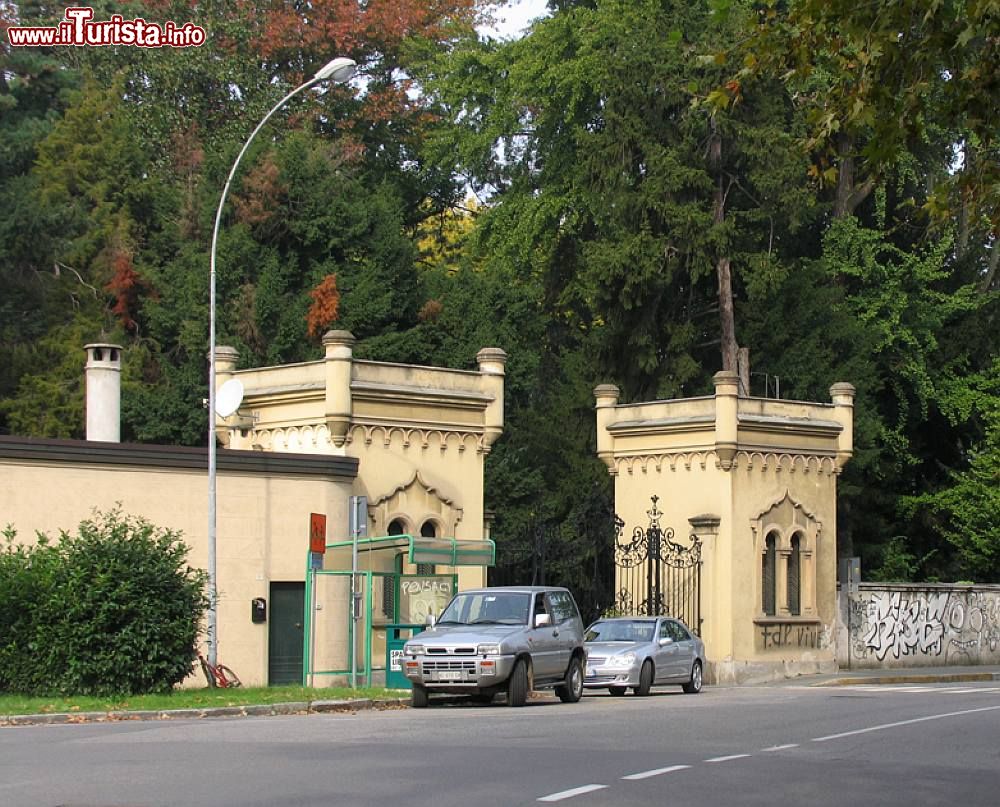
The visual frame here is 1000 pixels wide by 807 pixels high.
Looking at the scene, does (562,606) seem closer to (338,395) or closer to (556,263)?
(338,395)

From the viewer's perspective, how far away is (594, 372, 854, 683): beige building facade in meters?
38.3

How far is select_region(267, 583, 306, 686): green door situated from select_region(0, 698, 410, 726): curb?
21.6 ft

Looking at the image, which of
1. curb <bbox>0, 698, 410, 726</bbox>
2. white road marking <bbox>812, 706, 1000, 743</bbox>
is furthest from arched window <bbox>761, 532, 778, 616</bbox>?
curb <bbox>0, 698, 410, 726</bbox>

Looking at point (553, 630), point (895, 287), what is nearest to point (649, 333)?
point (895, 287)

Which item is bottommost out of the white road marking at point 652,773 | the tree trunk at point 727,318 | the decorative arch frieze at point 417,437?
the white road marking at point 652,773

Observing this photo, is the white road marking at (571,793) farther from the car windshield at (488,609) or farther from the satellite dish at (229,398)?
the satellite dish at (229,398)

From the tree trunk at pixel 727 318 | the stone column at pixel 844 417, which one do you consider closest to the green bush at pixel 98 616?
the stone column at pixel 844 417

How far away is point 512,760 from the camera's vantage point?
15.3 metres

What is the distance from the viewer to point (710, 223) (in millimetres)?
47688

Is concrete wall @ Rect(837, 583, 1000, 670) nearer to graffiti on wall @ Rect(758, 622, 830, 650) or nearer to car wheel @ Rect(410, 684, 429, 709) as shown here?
graffiti on wall @ Rect(758, 622, 830, 650)

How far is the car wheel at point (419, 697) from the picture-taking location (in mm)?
24844

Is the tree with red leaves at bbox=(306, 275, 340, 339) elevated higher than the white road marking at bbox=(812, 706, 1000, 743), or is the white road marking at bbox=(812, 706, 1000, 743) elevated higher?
the tree with red leaves at bbox=(306, 275, 340, 339)

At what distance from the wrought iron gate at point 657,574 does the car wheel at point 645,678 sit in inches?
303

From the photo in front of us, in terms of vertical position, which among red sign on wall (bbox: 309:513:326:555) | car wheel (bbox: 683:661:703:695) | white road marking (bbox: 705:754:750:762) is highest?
red sign on wall (bbox: 309:513:326:555)
